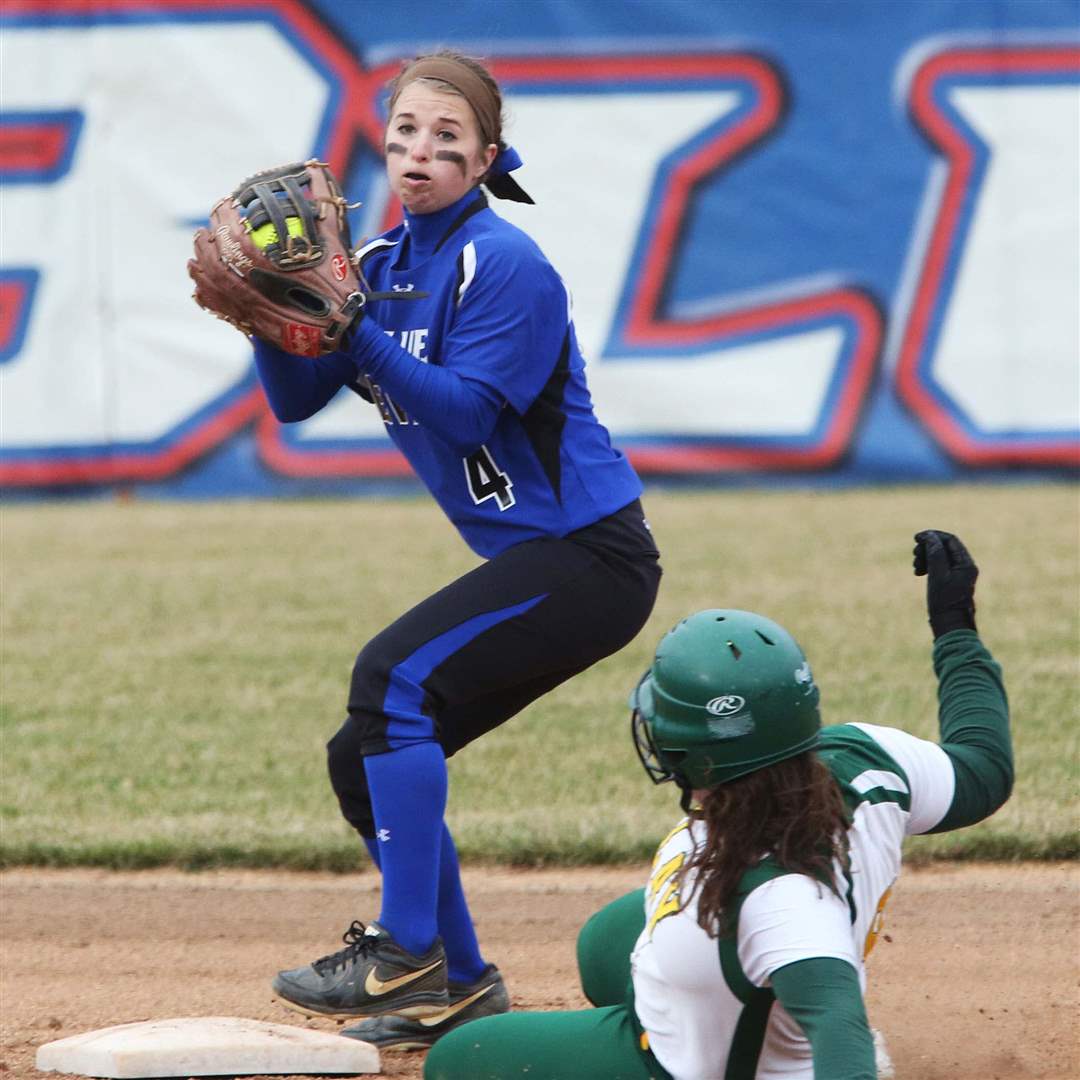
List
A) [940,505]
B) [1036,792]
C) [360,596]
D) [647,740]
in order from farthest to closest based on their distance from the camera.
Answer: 1. [940,505]
2. [360,596]
3. [1036,792]
4. [647,740]

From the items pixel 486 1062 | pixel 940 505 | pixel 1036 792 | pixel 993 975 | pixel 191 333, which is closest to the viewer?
pixel 486 1062

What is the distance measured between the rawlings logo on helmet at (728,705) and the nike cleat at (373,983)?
108 cm

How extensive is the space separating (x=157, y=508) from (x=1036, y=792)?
23.8 feet

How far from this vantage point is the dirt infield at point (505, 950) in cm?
368

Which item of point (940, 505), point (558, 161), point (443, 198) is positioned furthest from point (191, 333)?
point (443, 198)

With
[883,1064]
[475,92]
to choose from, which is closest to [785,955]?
[883,1064]

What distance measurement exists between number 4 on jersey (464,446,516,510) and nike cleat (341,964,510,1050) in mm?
993

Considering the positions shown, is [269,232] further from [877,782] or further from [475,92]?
[877,782]

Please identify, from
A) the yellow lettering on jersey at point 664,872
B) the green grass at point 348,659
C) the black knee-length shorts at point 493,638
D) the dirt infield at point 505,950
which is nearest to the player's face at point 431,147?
the black knee-length shorts at point 493,638

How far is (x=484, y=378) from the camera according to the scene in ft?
10.9

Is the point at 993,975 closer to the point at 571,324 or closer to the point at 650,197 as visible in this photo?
the point at 571,324

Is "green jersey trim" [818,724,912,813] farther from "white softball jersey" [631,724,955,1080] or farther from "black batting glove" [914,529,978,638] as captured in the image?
"black batting glove" [914,529,978,638]

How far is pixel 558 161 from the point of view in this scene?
1143 centimetres

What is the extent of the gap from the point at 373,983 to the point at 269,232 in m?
1.42
